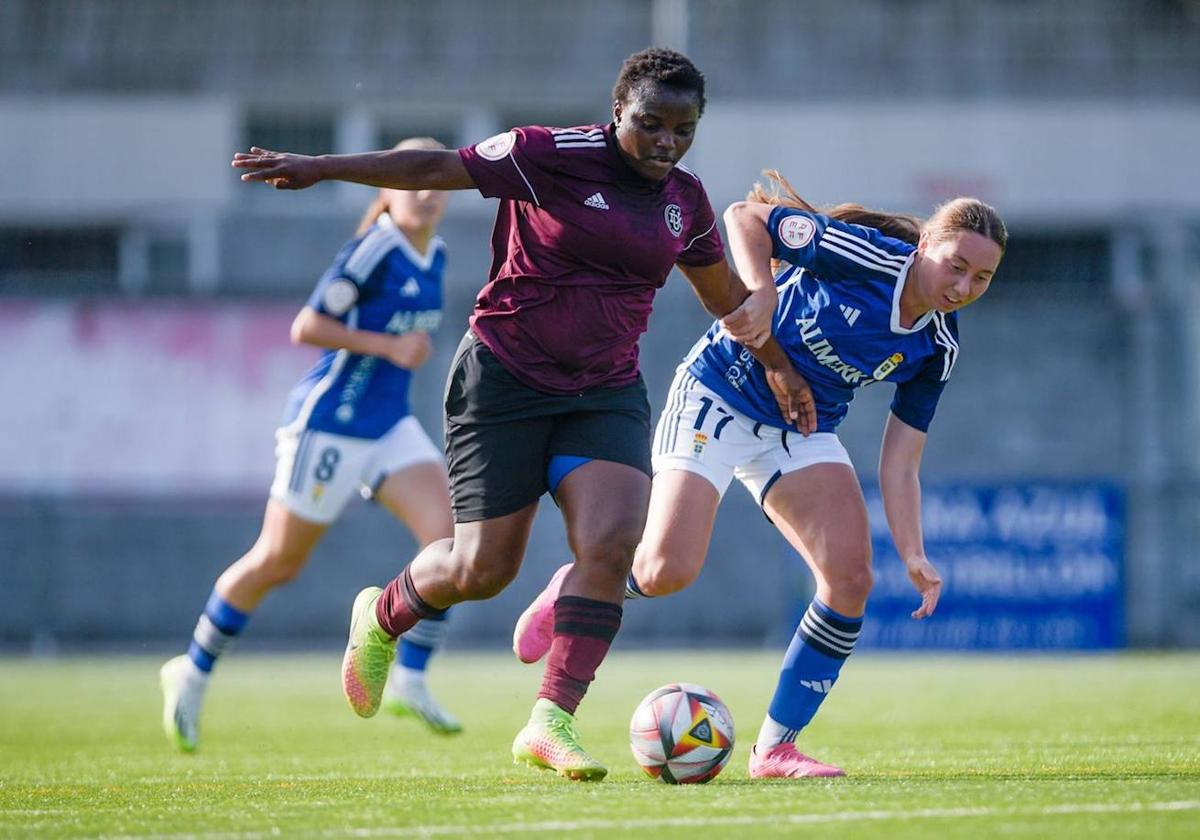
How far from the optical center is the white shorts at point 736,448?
6.29m

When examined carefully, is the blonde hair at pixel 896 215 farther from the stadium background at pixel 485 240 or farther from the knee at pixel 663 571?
the stadium background at pixel 485 240

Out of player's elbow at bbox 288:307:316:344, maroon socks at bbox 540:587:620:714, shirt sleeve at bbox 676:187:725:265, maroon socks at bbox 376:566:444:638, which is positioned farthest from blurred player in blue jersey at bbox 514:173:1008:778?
player's elbow at bbox 288:307:316:344

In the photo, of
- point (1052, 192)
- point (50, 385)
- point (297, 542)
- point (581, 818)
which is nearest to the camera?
point (581, 818)

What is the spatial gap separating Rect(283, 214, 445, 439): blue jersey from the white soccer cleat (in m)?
1.11

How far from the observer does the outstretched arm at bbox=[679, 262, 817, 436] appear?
5949mm

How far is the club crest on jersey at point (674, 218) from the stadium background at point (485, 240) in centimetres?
867

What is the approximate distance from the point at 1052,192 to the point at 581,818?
1818 centimetres

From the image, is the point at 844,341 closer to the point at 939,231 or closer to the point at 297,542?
the point at 939,231

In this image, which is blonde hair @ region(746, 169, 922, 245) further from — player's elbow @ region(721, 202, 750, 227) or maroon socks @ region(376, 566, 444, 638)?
maroon socks @ region(376, 566, 444, 638)

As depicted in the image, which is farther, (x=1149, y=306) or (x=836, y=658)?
(x=1149, y=306)

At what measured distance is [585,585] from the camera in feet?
18.5

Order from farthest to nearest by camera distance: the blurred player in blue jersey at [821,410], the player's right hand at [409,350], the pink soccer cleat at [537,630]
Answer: the player's right hand at [409,350], the pink soccer cleat at [537,630], the blurred player in blue jersey at [821,410]

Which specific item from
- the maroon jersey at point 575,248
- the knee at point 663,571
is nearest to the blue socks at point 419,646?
the knee at point 663,571

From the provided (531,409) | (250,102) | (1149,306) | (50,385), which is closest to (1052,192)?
(1149,306)
